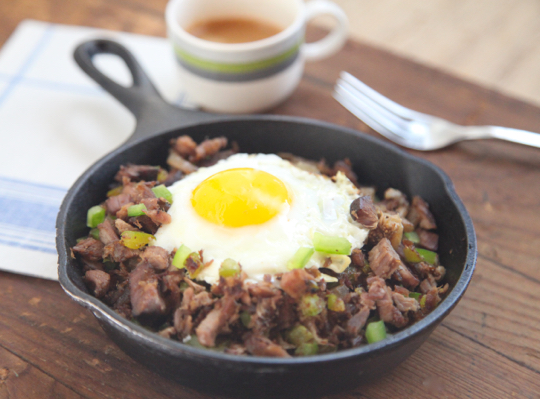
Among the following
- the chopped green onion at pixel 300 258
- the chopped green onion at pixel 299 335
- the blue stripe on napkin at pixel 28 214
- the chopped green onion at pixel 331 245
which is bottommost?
the blue stripe on napkin at pixel 28 214

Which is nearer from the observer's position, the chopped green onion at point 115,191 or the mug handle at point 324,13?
the chopped green onion at point 115,191

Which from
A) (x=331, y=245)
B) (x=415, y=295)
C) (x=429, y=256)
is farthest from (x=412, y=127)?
(x=331, y=245)

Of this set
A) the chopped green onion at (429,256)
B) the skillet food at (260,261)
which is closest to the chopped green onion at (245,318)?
the skillet food at (260,261)

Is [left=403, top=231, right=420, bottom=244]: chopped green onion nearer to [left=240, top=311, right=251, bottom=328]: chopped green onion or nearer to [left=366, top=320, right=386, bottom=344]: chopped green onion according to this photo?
[left=366, top=320, right=386, bottom=344]: chopped green onion

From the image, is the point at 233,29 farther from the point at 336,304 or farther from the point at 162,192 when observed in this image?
the point at 336,304

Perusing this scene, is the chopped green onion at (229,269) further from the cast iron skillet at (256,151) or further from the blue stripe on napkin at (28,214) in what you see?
the blue stripe on napkin at (28,214)

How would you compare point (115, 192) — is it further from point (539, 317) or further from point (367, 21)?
point (367, 21)
